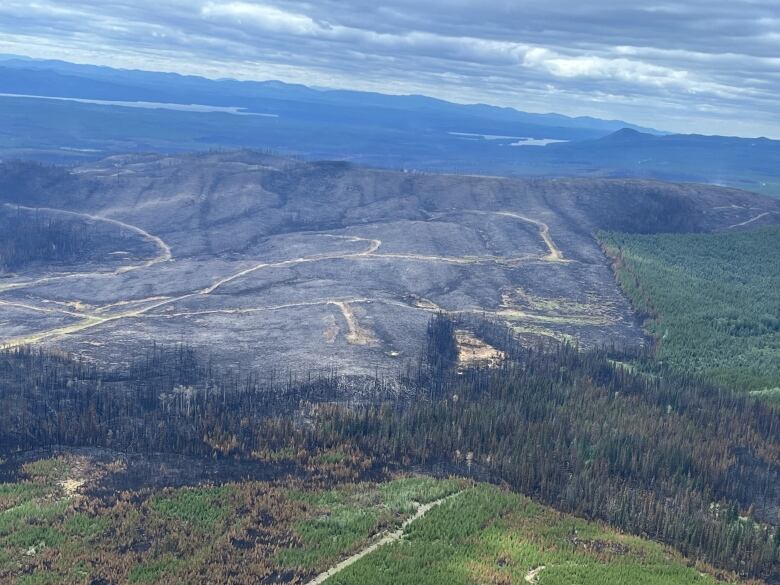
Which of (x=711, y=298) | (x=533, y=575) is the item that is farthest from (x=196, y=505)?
(x=711, y=298)

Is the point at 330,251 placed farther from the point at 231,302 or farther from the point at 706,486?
the point at 706,486

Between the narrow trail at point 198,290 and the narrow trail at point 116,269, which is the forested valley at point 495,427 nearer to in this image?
the narrow trail at point 198,290

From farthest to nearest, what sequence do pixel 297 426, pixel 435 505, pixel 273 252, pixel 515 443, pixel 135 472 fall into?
pixel 273 252 < pixel 297 426 < pixel 515 443 < pixel 135 472 < pixel 435 505

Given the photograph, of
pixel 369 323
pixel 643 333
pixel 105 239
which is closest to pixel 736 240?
pixel 643 333

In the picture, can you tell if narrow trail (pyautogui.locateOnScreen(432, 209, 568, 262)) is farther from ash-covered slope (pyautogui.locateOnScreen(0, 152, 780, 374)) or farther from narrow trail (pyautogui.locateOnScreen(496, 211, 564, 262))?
ash-covered slope (pyautogui.locateOnScreen(0, 152, 780, 374))

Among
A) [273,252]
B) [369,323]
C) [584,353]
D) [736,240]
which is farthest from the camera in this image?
[736,240]

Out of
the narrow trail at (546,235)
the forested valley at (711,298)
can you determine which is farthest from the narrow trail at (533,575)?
the narrow trail at (546,235)

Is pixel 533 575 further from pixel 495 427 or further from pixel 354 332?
pixel 354 332
